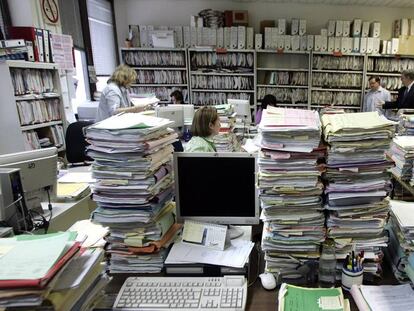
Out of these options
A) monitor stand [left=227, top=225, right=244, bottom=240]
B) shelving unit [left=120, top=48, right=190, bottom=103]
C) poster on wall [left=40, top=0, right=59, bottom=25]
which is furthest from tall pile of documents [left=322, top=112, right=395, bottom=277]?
shelving unit [left=120, top=48, right=190, bottom=103]

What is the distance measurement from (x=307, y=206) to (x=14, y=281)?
891 millimetres

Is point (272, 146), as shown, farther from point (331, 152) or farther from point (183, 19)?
point (183, 19)

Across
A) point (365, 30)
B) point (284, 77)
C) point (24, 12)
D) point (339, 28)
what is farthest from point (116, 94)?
point (365, 30)

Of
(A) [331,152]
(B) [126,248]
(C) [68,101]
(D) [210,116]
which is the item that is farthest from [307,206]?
(C) [68,101]

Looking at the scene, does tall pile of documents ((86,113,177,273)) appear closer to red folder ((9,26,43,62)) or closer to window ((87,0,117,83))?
red folder ((9,26,43,62))

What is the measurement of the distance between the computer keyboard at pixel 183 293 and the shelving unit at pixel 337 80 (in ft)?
16.2

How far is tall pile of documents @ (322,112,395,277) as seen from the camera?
1041mm

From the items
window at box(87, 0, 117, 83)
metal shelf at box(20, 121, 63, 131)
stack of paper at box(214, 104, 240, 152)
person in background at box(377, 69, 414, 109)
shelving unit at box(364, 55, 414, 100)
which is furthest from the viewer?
shelving unit at box(364, 55, 414, 100)

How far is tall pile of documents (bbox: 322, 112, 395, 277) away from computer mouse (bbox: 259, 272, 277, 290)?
0.78 feet

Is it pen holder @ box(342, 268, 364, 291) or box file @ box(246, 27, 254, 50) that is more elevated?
box file @ box(246, 27, 254, 50)

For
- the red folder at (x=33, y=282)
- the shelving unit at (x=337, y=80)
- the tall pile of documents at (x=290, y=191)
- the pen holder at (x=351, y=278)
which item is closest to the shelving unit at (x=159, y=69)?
the shelving unit at (x=337, y=80)

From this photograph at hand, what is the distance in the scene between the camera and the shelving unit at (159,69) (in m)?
5.40

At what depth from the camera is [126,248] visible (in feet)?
4.00

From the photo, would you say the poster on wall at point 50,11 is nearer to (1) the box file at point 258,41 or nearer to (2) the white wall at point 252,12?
(2) the white wall at point 252,12
